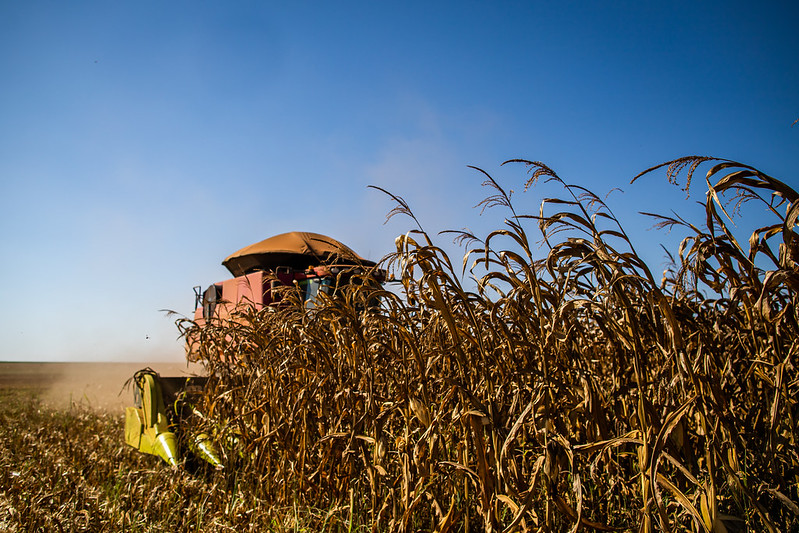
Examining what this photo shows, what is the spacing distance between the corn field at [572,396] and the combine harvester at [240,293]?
0.62 meters

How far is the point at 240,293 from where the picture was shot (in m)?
7.13

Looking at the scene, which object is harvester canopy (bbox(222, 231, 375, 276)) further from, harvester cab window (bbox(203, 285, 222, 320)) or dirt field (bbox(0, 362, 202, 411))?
dirt field (bbox(0, 362, 202, 411))

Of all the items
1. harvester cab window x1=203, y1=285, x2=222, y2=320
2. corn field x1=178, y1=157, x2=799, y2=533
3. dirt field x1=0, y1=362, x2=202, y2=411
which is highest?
harvester cab window x1=203, y1=285, x2=222, y2=320

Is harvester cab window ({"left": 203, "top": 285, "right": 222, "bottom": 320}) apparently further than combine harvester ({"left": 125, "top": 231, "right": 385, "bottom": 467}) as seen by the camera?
Yes

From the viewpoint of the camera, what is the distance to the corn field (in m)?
1.46

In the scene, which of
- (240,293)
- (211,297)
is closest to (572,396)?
(240,293)

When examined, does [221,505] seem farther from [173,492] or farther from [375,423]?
[375,423]

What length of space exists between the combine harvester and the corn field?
0.62 meters

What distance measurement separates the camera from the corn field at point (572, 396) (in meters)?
1.46

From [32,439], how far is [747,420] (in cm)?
559

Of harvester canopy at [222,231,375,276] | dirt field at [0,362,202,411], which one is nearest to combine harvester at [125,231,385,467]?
harvester canopy at [222,231,375,276]

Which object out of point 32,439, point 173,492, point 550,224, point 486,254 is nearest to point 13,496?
point 173,492

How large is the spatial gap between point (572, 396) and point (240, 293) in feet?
20.0

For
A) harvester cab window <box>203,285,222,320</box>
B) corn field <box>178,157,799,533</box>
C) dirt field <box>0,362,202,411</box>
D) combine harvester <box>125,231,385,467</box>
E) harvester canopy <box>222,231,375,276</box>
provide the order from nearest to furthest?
corn field <box>178,157,799,533</box> → combine harvester <box>125,231,385,467</box> → harvester canopy <box>222,231,375,276</box> → harvester cab window <box>203,285,222,320</box> → dirt field <box>0,362,202,411</box>
